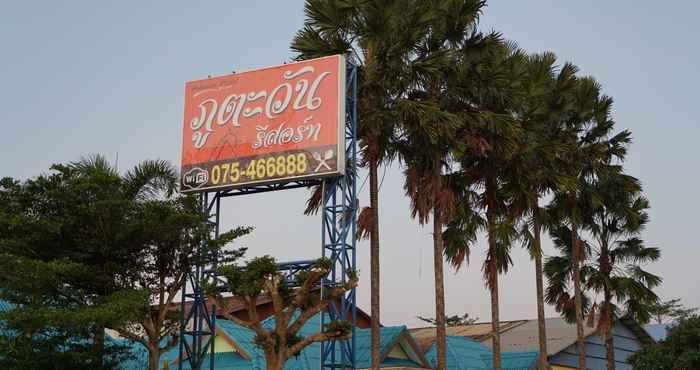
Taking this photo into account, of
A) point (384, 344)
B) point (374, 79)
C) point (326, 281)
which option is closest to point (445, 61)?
point (374, 79)

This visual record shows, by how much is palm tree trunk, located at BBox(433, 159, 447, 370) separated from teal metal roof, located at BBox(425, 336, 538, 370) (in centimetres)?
915

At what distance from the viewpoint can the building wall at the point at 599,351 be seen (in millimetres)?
43625

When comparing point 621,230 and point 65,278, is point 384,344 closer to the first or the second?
point 621,230

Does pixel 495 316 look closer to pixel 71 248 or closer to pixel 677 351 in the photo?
Answer: pixel 677 351

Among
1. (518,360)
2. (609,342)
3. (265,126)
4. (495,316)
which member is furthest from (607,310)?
(265,126)

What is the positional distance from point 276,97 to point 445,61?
5.38 metres

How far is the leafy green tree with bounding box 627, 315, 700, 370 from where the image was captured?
31109 mm

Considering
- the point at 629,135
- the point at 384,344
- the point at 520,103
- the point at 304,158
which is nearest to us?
the point at 304,158

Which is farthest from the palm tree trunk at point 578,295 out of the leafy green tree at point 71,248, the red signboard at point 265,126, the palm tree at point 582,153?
the leafy green tree at point 71,248

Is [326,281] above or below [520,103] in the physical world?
below

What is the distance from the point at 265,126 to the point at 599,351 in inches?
995

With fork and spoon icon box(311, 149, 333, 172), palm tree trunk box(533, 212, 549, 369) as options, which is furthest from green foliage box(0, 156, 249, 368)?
palm tree trunk box(533, 212, 549, 369)

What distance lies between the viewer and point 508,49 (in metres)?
32.9

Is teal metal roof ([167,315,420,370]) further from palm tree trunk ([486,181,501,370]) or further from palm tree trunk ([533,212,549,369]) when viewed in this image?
palm tree trunk ([533,212,549,369])
